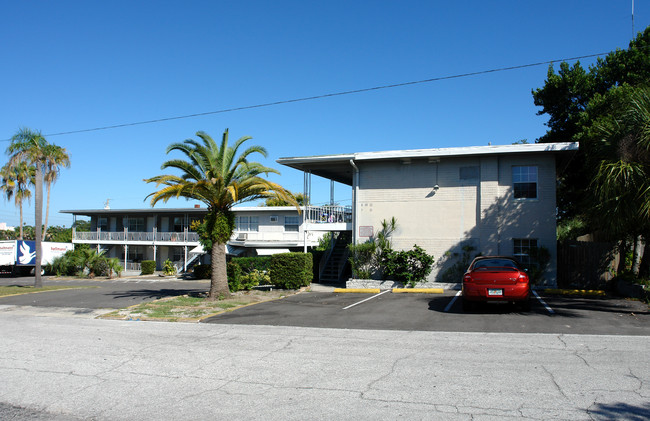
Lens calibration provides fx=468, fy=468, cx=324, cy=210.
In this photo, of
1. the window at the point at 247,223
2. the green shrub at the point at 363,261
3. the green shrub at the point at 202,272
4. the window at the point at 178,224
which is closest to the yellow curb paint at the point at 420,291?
the green shrub at the point at 363,261

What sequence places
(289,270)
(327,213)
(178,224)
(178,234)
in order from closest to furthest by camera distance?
(289,270), (327,213), (178,234), (178,224)

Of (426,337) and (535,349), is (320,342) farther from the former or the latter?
(535,349)

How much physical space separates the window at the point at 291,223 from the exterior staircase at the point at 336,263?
13.0 metres

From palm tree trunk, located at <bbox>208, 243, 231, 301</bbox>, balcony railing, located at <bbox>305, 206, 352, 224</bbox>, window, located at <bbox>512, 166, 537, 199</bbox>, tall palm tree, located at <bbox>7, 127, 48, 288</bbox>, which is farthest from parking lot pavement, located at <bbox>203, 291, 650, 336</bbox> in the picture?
tall palm tree, located at <bbox>7, 127, 48, 288</bbox>

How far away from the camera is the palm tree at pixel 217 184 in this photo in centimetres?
1632

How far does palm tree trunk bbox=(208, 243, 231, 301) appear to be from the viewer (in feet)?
56.0

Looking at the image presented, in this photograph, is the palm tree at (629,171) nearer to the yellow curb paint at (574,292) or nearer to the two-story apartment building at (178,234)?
the yellow curb paint at (574,292)

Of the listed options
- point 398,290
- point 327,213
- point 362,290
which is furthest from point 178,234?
point 398,290

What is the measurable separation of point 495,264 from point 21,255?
39.8 m

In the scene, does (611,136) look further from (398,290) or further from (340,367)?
(340,367)

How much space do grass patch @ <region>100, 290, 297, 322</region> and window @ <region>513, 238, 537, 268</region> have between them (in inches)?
368

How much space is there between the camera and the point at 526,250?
18.5m

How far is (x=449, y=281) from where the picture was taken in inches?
756

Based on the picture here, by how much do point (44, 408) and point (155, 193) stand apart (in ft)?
35.6
